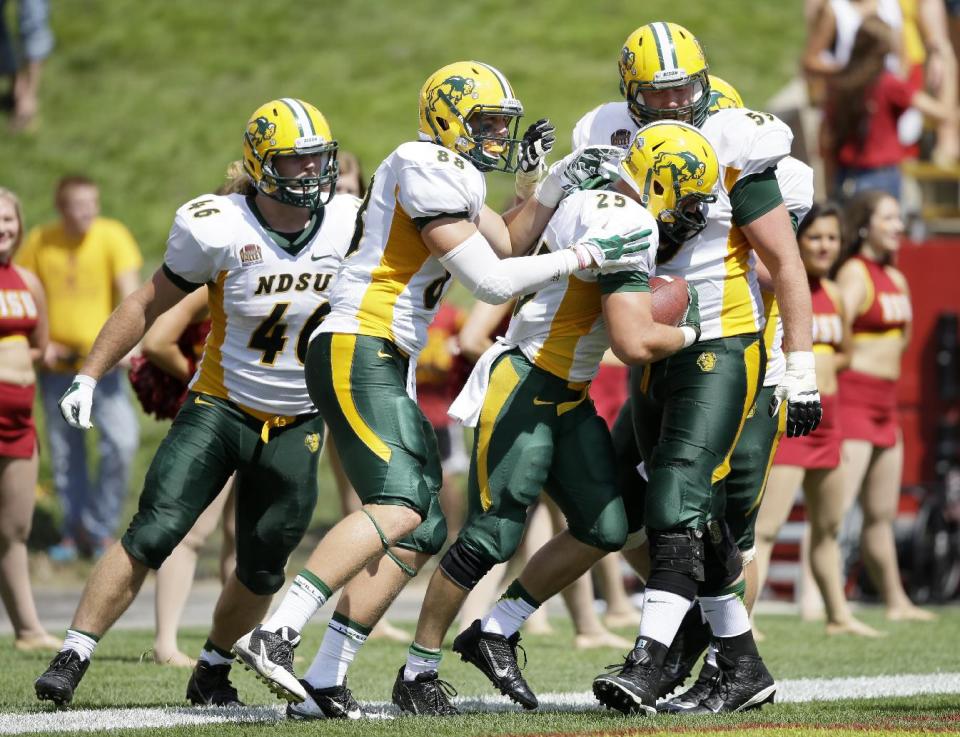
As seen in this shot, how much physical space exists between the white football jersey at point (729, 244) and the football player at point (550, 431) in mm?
143

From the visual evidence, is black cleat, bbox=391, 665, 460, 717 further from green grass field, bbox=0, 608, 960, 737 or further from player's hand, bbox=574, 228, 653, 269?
player's hand, bbox=574, 228, 653, 269

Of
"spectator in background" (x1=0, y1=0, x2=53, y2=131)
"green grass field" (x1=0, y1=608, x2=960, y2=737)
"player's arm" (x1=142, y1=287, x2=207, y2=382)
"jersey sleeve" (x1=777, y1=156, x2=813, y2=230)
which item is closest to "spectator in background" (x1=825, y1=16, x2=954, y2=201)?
"green grass field" (x1=0, y1=608, x2=960, y2=737)

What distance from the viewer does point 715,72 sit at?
57.4ft

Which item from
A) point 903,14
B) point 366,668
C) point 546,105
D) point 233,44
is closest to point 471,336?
point 366,668

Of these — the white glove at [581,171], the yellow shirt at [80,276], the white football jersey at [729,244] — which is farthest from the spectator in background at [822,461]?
the yellow shirt at [80,276]

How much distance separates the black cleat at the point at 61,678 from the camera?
5016 mm

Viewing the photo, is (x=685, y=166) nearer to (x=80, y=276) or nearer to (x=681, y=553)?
(x=681, y=553)

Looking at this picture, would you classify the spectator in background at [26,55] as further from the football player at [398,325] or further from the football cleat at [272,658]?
the football cleat at [272,658]

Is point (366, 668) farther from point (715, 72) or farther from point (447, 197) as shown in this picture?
point (715, 72)

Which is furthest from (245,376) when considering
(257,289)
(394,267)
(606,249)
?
(606,249)

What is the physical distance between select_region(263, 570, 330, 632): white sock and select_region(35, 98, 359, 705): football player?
54cm

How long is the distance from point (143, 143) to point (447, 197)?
12565 mm

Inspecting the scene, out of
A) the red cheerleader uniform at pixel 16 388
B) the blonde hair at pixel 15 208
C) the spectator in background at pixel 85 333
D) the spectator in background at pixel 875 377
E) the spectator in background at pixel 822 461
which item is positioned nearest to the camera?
the red cheerleader uniform at pixel 16 388

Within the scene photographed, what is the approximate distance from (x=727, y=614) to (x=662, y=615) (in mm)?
376
